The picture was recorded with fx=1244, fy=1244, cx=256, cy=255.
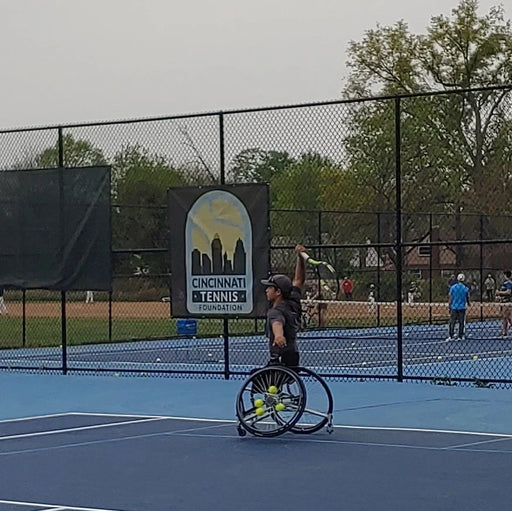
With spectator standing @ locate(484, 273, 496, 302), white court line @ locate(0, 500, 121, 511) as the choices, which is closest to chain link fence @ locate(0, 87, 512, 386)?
spectator standing @ locate(484, 273, 496, 302)

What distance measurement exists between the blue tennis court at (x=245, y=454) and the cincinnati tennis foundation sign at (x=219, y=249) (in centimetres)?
151

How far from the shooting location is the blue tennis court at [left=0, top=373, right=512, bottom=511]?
8.62m

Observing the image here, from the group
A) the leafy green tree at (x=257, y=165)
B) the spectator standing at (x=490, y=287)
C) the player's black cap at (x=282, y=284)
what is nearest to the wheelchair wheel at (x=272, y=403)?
the player's black cap at (x=282, y=284)

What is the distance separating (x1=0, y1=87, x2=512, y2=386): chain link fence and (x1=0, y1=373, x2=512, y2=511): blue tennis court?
2077 millimetres

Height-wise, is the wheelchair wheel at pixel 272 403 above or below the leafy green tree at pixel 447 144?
below

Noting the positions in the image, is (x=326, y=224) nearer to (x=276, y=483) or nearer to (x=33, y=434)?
(x=33, y=434)

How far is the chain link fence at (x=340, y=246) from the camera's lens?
63.0 feet

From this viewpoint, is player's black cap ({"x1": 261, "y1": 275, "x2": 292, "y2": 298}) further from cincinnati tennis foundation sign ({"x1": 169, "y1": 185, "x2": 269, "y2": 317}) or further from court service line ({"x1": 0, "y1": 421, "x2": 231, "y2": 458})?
cincinnati tennis foundation sign ({"x1": 169, "y1": 185, "x2": 269, "y2": 317})

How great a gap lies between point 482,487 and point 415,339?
19.4 meters

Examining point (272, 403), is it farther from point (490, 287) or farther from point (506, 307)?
point (490, 287)

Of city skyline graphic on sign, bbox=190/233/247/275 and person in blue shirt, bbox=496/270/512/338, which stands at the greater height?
city skyline graphic on sign, bbox=190/233/247/275

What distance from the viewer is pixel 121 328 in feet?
104

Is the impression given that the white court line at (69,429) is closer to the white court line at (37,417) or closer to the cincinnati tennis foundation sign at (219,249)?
the white court line at (37,417)

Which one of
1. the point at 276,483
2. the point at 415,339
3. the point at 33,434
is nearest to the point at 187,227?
the point at 33,434
